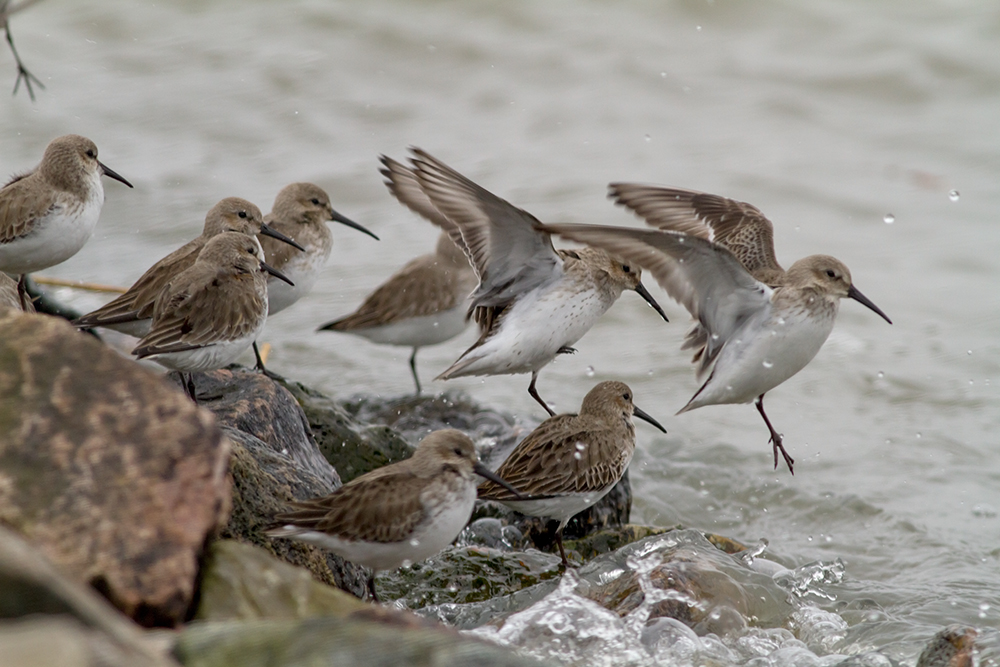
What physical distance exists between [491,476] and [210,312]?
158 cm

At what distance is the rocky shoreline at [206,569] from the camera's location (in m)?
2.81

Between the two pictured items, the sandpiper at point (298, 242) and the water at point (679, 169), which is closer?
the sandpiper at point (298, 242)

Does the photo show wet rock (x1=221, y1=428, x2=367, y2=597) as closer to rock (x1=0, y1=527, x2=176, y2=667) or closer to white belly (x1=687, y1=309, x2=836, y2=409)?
rock (x1=0, y1=527, x2=176, y2=667)

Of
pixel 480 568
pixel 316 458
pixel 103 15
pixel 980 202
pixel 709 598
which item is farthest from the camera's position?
pixel 103 15

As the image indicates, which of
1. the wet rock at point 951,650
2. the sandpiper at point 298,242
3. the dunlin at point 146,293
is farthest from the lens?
the sandpiper at point 298,242

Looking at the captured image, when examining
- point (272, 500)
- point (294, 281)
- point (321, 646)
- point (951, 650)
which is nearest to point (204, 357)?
point (272, 500)

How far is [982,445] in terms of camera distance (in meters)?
8.38

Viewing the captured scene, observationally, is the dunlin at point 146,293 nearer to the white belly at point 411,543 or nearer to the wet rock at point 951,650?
the white belly at point 411,543

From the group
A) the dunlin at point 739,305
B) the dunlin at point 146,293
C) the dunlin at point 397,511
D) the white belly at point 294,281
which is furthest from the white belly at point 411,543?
the white belly at point 294,281

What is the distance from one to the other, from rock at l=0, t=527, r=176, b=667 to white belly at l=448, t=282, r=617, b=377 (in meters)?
3.94

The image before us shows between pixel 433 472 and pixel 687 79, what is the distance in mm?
11652

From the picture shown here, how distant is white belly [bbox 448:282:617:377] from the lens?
650 cm

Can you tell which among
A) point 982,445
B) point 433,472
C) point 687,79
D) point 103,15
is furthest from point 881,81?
point 433,472

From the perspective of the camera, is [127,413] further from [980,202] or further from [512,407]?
[980,202]
